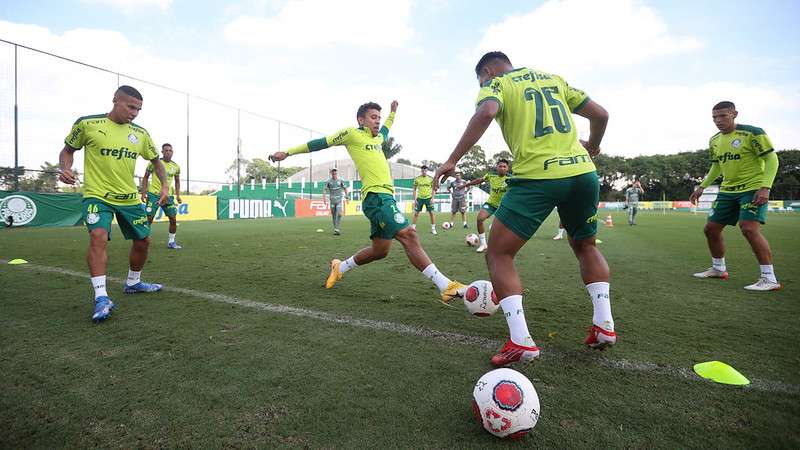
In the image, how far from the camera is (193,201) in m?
22.3

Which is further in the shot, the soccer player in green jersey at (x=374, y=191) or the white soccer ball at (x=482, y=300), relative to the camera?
the soccer player in green jersey at (x=374, y=191)

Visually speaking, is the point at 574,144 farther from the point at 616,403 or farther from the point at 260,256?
the point at 260,256

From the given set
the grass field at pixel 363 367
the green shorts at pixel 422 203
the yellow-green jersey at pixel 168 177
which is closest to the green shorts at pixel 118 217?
the grass field at pixel 363 367

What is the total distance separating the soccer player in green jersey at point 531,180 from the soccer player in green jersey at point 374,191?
1.52 meters

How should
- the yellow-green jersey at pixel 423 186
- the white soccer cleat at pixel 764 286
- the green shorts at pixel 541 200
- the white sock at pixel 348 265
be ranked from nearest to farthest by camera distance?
the green shorts at pixel 541 200 → the white soccer cleat at pixel 764 286 → the white sock at pixel 348 265 → the yellow-green jersey at pixel 423 186

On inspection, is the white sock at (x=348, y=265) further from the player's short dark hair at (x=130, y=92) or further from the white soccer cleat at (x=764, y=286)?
the white soccer cleat at (x=764, y=286)

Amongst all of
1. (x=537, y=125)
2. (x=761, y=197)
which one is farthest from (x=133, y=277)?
(x=761, y=197)

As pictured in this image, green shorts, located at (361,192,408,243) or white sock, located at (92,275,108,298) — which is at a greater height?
green shorts, located at (361,192,408,243)

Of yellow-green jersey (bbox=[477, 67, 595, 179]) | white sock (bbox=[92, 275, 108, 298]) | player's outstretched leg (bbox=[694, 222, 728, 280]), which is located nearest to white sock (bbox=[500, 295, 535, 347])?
yellow-green jersey (bbox=[477, 67, 595, 179])

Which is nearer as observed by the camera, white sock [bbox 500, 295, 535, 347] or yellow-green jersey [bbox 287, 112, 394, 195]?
white sock [bbox 500, 295, 535, 347]

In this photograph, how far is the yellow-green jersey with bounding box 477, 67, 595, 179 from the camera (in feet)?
8.49

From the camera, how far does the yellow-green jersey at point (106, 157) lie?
3.87 meters

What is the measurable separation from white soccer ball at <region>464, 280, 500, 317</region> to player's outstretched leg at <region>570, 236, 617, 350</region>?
26.9 inches

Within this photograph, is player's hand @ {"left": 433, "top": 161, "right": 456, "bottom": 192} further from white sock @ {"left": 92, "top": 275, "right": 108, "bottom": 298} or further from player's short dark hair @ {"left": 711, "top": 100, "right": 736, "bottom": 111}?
player's short dark hair @ {"left": 711, "top": 100, "right": 736, "bottom": 111}
